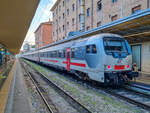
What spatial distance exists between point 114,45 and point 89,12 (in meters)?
15.4

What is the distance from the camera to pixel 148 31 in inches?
356

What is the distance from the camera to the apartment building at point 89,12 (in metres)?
14.3

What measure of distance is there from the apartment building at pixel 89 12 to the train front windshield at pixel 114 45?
6812mm

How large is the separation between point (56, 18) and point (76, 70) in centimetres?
3122

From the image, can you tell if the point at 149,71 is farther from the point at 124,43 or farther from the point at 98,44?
the point at 98,44

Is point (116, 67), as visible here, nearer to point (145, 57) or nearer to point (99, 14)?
point (145, 57)

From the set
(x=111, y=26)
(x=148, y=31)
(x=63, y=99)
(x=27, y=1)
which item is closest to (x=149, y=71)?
(x=148, y=31)

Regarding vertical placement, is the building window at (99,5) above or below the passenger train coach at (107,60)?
above

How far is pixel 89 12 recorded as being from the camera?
2167 cm

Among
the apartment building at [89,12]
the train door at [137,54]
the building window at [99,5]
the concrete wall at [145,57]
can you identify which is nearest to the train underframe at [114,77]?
the concrete wall at [145,57]

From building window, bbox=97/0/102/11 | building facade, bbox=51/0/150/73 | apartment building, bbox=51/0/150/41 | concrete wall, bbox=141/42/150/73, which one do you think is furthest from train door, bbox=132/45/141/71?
building window, bbox=97/0/102/11

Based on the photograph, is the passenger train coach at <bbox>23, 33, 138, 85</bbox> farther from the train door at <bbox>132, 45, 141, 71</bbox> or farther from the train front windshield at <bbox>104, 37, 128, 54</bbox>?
the train door at <bbox>132, 45, 141, 71</bbox>

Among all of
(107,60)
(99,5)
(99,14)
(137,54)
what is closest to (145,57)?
(137,54)

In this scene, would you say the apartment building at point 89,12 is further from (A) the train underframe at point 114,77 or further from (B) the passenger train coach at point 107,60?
(A) the train underframe at point 114,77
